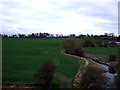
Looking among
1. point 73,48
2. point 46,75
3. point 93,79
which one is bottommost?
point 93,79

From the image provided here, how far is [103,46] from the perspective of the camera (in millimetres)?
56906

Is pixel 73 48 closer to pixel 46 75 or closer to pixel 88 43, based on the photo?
pixel 88 43

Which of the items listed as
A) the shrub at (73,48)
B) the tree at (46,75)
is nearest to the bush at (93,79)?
the tree at (46,75)

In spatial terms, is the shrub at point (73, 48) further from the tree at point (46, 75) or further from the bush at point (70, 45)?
the tree at point (46, 75)

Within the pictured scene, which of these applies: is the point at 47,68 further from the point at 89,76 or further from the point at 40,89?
the point at 89,76

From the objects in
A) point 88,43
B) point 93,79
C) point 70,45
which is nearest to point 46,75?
point 93,79

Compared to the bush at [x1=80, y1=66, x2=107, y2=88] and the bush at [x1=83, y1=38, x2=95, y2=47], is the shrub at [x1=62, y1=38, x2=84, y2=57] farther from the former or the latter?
the bush at [x1=80, y1=66, x2=107, y2=88]

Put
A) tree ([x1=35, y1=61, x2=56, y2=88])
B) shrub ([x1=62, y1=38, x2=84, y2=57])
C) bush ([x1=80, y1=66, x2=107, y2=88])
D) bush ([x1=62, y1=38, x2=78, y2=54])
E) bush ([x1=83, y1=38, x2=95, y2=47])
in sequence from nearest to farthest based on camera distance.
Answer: bush ([x1=80, y1=66, x2=107, y2=88])
tree ([x1=35, y1=61, x2=56, y2=88])
shrub ([x1=62, y1=38, x2=84, y2=57])
bush ([x1=62, y1=38, x2=78, y2=54])
bush ([x1=83, y1=38, x2=95, y2=47])

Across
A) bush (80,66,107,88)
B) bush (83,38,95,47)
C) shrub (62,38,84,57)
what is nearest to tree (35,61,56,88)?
bush (80,66,107,88)

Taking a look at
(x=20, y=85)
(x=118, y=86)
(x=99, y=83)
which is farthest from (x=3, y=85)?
(x=118, y=86)

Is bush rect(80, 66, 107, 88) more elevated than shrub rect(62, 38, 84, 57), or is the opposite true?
shrub rect(62, 38, 84, 57)

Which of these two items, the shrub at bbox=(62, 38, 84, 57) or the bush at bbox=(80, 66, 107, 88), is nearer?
the bush at bbox=(80, 66, 107, 88)

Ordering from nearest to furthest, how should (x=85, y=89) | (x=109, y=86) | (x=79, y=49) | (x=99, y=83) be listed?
(x=85, y=89) < (x=99, y=83) < (x=109, y=86) < (x=79, y=49)

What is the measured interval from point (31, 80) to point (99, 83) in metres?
7.01
